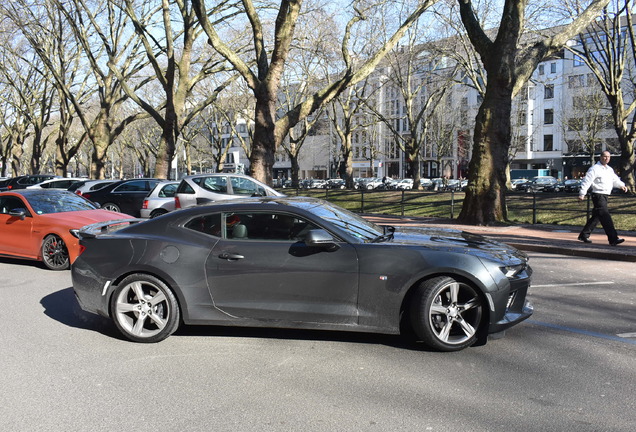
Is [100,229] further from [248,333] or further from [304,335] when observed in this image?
[304,335]

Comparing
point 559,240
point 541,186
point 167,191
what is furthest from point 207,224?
point 541,186

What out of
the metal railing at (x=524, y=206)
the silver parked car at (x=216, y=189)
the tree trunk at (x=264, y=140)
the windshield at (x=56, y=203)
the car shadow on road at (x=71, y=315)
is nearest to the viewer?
the car shadow on road at (x=71, y=315)

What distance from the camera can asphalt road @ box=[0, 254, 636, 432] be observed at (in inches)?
141

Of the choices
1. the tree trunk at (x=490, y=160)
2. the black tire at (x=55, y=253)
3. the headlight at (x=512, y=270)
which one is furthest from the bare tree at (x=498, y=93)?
the black tire at (x=55, y=253)

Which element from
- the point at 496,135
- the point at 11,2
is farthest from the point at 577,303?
the point at 11,2

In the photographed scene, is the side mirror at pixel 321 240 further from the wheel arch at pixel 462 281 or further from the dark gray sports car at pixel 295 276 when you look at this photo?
the wheel arch at pixel 462 281

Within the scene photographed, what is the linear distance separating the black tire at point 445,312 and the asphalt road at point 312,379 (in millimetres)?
150

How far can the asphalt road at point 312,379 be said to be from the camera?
3.59m

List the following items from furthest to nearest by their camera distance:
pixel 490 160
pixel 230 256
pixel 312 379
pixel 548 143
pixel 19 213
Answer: pixel 548 143, pixel 490 160, pixel 19 213, pixel 230 256, pixel 312 379

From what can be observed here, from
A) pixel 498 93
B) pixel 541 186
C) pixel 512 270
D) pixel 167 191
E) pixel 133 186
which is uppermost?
pixel 498 93

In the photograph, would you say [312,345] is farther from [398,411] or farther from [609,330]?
[609,330]

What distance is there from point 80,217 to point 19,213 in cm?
106

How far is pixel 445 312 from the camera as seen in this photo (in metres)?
4.79

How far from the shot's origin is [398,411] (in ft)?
12.1
